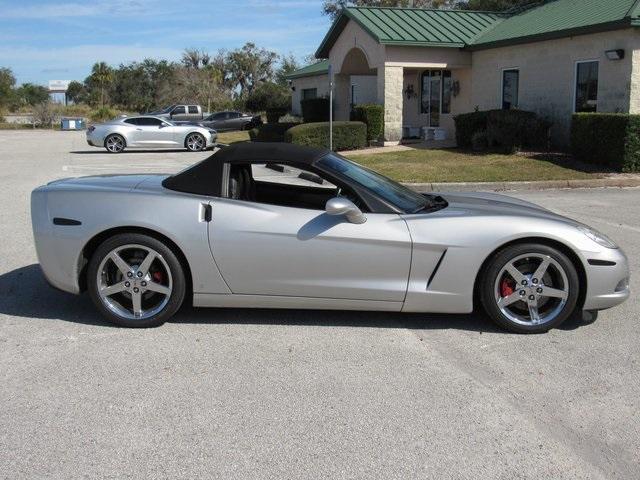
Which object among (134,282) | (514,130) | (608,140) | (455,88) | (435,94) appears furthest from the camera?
(435,94)

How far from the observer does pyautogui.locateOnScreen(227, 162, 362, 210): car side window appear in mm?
5039

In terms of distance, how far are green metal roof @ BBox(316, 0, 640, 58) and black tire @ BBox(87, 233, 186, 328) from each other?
1524 centimetres

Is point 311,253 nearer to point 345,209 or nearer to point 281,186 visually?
point 345,209

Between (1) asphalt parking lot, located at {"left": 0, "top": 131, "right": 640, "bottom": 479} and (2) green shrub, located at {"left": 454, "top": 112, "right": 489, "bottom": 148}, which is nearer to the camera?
(1) asphalt parking lot, located at {"left": 0, "top": 131, "right": 640, "bottom": 479}

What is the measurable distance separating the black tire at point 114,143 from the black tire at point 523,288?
22.8 m

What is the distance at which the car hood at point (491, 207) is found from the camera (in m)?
4.97

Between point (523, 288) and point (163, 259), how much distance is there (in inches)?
101

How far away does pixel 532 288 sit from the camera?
15.7 ft

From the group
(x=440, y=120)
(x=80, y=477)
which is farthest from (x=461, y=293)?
(x=440, y=120)

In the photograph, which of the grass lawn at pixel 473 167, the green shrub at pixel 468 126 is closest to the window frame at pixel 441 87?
the green shrub at pixel 468 126

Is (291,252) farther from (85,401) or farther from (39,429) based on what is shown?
(39,429)

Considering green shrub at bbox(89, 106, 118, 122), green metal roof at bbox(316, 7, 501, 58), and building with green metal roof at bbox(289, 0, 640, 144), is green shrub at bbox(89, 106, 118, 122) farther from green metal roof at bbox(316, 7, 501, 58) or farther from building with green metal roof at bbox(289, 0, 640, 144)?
green metal roof at bbox(316, 7, 501, 58)

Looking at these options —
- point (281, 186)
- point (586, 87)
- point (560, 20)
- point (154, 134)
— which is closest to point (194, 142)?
point (154, 134)

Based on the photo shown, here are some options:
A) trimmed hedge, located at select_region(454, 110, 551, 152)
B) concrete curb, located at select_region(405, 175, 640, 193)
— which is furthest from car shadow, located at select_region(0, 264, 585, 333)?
trimmed hedge, located at select_region(454, 110, 551, 152)
